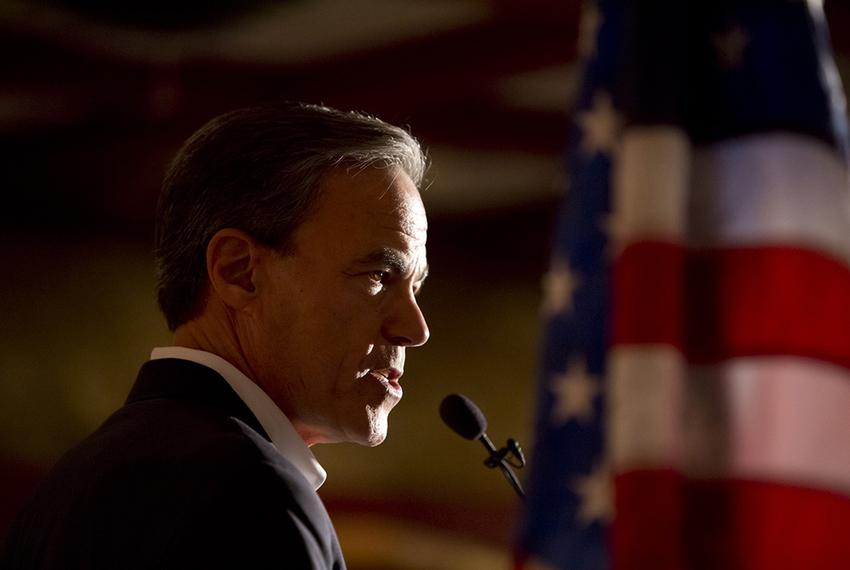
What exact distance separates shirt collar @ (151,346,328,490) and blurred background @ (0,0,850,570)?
9.84ft

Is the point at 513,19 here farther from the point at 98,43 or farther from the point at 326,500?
the point at 326,500

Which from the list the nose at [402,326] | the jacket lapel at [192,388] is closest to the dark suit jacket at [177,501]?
the jacket lapel at [192,388]

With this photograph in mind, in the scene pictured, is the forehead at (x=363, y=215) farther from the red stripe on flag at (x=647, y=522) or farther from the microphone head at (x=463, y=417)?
the red stripe on flag at (x=647, y=522)

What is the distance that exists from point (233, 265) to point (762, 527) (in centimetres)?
69

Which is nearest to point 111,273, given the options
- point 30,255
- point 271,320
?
point 30,255

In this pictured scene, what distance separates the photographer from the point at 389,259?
4.32 ft

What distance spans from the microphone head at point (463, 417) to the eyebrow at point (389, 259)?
215mm

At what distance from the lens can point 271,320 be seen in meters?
1.28

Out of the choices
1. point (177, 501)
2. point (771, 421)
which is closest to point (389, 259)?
point (177, 501)

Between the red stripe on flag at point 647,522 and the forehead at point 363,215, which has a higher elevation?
the forehead at point 363,215

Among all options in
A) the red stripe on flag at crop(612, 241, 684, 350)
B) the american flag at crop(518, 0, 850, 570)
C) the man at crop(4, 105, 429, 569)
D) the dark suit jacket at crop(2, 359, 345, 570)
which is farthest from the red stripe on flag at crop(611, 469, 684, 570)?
the man at crop(4, 105, 429, 569)

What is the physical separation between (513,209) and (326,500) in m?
1.83

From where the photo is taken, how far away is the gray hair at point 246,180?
1291 mm

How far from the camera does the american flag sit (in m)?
0.83
